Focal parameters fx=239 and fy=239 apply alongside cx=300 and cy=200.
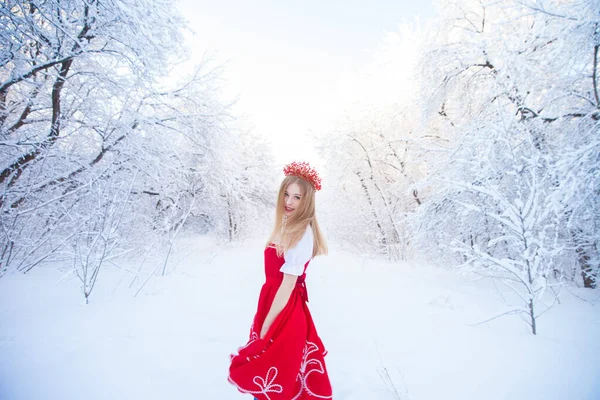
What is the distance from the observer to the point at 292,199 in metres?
1.90

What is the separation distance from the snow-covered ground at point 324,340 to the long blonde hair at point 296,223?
1187 millimetres

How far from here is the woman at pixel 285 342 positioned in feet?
4.38

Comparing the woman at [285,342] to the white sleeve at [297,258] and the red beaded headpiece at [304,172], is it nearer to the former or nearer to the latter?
the white sleeve at [297,258]

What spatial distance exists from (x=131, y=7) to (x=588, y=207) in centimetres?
676

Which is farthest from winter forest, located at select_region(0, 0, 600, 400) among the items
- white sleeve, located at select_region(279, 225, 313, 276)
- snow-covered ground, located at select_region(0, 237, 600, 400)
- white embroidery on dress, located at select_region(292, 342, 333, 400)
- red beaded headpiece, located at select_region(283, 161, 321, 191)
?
red beaded headpiece, located at select_region(283, 161, 321, 191)

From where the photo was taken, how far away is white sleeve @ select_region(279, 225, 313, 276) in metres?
1.44

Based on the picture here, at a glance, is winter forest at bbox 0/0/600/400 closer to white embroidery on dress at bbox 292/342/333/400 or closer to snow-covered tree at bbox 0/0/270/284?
snow-covered tree at bbox 0/0/270/284

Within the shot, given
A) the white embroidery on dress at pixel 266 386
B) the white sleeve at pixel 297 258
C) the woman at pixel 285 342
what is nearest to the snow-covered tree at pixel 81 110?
the woman at pixel 285 342

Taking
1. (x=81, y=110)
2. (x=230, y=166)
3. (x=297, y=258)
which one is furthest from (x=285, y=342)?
(x=230, y=166)

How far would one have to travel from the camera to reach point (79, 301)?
3135 millimetres

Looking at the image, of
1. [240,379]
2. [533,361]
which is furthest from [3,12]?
[533,361]

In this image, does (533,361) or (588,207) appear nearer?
(533,361)

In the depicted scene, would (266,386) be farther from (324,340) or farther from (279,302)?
(324,340)

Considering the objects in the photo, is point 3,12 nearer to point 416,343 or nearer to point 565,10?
point 416,343
